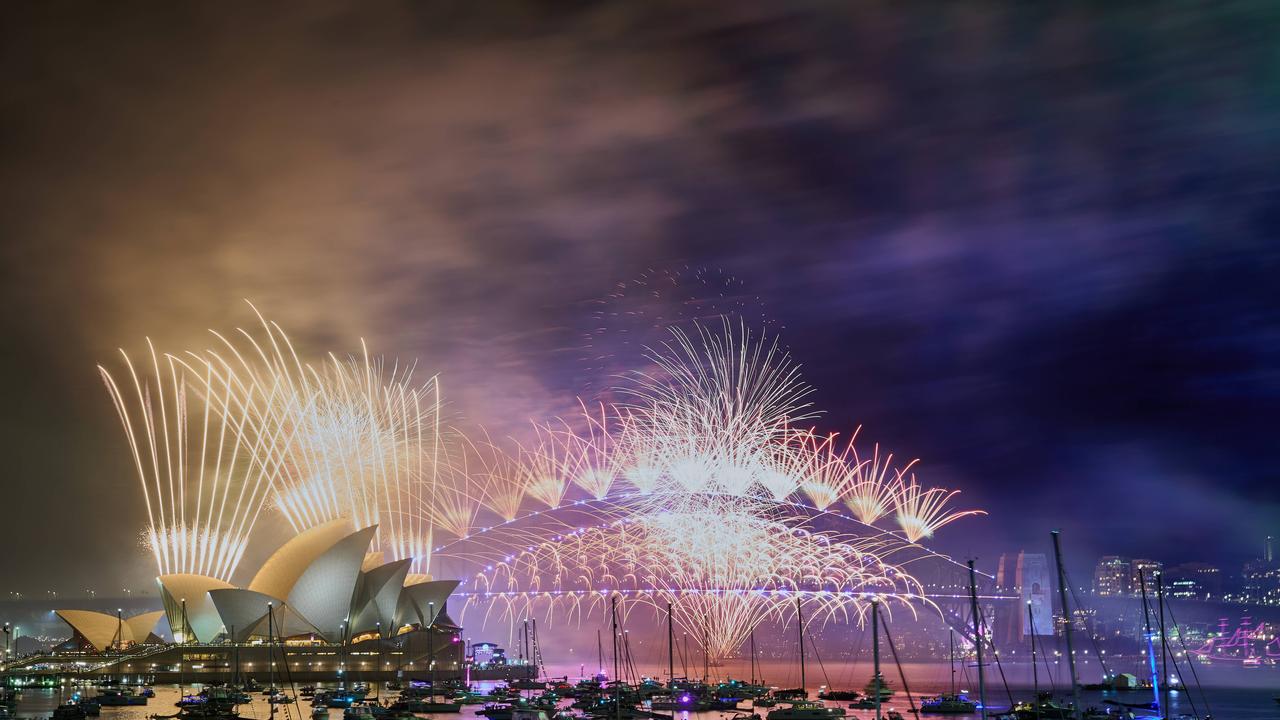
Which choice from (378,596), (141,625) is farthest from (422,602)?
(141,625)

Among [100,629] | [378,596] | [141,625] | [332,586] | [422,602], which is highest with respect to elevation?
[332,586]

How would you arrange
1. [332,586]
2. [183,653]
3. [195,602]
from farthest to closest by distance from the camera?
1. [195,602]
2. [332,586]
3. [183,653]

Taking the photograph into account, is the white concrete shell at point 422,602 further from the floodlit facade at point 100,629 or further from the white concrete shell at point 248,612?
the floodlit facade at point 100,629

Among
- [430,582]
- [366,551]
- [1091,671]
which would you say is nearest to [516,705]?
[366,551]

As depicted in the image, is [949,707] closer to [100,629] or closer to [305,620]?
[305,620]

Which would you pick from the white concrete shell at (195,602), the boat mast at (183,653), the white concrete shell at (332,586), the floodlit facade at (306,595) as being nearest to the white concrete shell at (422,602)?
the floodlit facade at (306,595)

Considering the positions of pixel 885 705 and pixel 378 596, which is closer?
pixel 885 705

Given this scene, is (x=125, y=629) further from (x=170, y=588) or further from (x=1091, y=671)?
(x=1091, y=671)

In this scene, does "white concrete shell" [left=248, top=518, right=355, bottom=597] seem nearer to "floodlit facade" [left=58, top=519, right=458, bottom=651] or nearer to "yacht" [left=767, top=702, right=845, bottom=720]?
"floodlit facade" [left=58, top=519, right=458, bottom=651]
